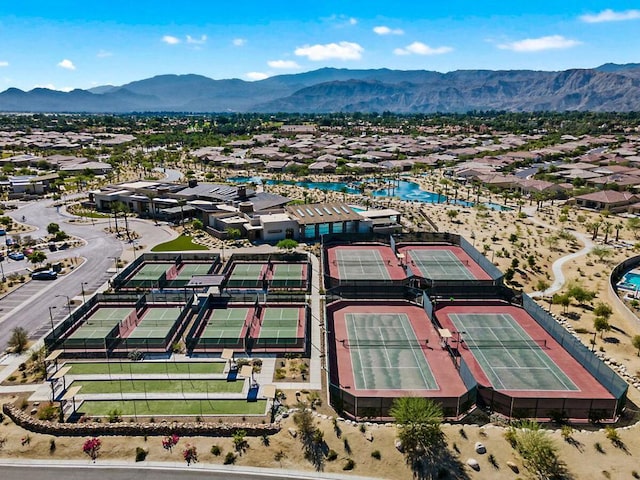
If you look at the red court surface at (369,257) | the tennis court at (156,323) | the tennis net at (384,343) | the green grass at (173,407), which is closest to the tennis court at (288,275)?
the red court surface at (369,257)

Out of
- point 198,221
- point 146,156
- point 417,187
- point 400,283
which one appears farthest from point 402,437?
point 146,156

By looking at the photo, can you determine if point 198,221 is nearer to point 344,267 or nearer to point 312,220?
point 312,220

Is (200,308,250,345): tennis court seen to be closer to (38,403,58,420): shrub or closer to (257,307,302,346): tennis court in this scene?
(257,307,302,346): tennis court

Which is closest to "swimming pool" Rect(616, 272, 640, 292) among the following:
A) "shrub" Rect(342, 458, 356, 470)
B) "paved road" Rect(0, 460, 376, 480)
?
"shrub" Rect(342, 458, 356, 470)

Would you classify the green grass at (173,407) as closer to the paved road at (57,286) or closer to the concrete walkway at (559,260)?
the paved road at (57,286)

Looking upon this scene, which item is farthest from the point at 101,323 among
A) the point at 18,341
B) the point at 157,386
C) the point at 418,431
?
the point at 418,431

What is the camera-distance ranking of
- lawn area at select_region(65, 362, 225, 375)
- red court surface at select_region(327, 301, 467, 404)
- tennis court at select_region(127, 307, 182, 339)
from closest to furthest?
1. red court surface at select_region(327, 301, 467, 404)
2. lawn area at select_region(65, 362, 225, 375)
3. tennis court at select_region(127, 307, 182, 339)

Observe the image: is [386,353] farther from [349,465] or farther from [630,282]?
[630,282]
